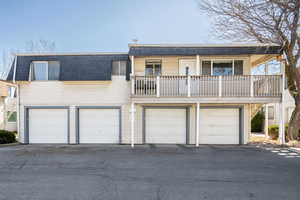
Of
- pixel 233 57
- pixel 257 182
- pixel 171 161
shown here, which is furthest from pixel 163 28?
pixel 257 182

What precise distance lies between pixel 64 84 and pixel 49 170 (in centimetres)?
642

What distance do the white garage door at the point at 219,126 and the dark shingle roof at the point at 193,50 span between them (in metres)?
3.67

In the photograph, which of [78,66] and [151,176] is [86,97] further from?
[151,176]

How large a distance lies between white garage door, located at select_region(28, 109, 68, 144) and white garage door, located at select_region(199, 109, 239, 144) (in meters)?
9.17

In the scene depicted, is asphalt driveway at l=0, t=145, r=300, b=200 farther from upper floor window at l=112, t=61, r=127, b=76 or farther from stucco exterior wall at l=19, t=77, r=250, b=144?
upper floor window at l=112, t=61, r=127, b=76

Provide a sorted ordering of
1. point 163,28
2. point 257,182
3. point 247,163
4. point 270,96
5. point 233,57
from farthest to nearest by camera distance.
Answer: point 163,28 < point 233,57 < point 270,96 < point 247,163 < point 257,182

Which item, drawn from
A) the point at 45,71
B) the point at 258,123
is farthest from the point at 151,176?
the point at 258,123

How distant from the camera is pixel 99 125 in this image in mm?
10961

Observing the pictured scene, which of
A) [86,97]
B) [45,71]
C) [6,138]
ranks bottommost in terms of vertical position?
[6,138]

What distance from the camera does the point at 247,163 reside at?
6.70m

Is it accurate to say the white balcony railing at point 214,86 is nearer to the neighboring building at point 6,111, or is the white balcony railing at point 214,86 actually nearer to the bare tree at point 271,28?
the bare tree at point 271,28

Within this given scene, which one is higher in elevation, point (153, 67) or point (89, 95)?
point (153, 67)

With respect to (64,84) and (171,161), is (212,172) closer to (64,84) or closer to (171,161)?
(171,161)

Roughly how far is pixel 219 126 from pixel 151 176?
7117mm
